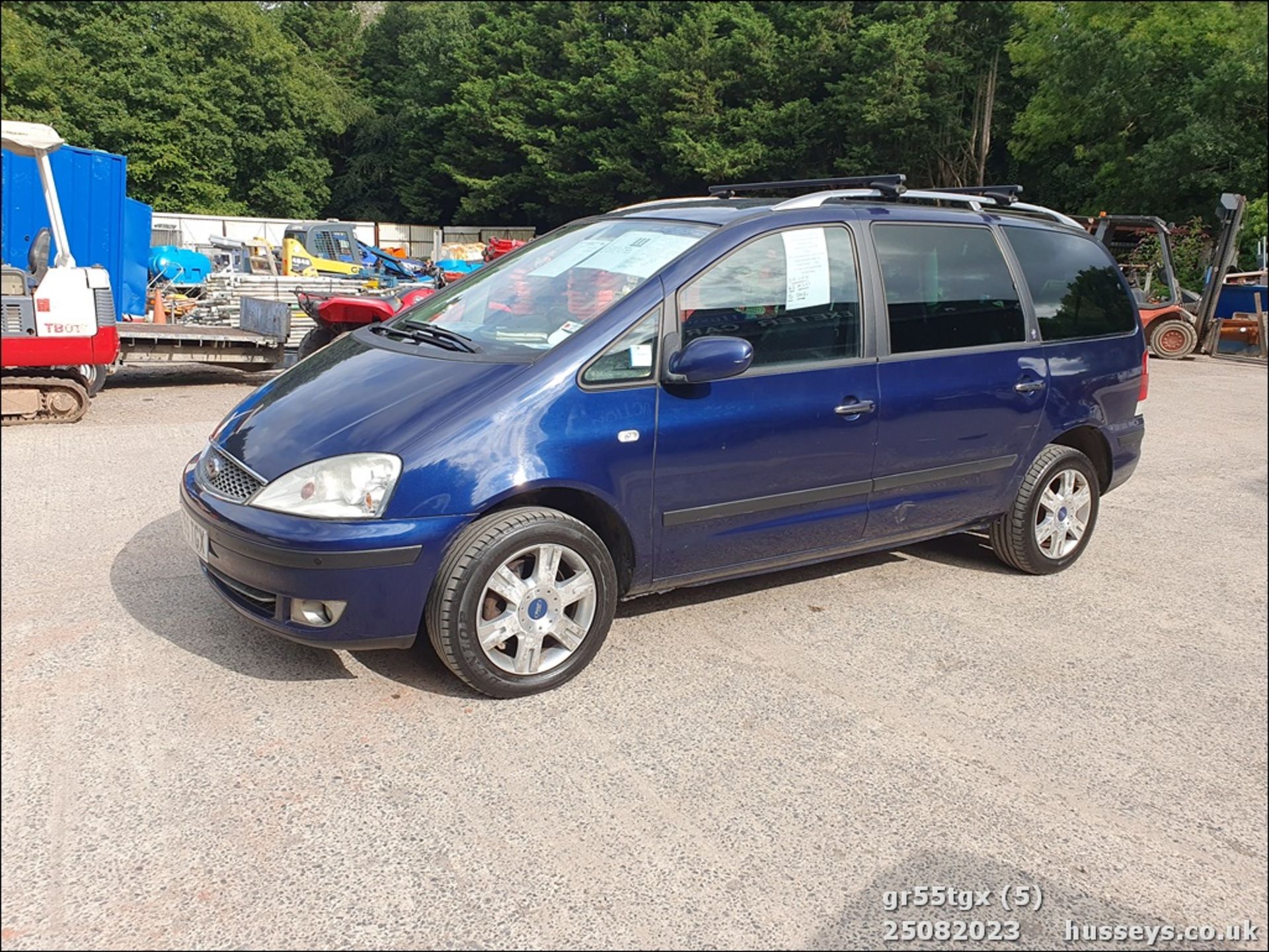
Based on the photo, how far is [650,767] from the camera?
11.1 feet

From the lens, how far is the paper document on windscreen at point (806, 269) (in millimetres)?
4352

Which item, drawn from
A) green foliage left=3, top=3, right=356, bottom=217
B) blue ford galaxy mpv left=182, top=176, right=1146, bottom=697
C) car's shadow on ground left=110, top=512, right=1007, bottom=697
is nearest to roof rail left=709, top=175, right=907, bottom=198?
blue ford galaxy mpv left=182, top=176, right=1146, bottom=697

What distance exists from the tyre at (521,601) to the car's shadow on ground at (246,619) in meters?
0.23

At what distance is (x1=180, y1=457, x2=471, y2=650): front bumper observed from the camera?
3.43 m

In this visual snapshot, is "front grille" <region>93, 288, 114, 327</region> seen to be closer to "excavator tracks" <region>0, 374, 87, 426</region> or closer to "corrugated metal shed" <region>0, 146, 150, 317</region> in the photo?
"excavator tracks" <region>0, 374, 87, 426</region>

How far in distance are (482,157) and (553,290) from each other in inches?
1927

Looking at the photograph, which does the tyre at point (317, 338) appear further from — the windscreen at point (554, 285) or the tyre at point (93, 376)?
the windscreen at point (554, 285)

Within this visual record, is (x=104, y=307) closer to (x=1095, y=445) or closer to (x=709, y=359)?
(x=709, y=359)

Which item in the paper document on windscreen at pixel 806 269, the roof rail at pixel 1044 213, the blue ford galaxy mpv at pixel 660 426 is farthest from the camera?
the roof rail at pixel 1044 213

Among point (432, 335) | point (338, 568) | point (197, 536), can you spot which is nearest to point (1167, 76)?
point (432, 335)

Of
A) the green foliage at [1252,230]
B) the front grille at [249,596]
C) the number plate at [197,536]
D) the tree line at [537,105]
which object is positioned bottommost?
the front grille at [249,596]

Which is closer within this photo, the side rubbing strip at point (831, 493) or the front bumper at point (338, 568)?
the front bumper at point (338, 568)

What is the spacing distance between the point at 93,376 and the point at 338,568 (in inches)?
311

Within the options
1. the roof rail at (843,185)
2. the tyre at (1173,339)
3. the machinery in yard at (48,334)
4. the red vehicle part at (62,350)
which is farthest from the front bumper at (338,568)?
the tyre at (1173,339)
